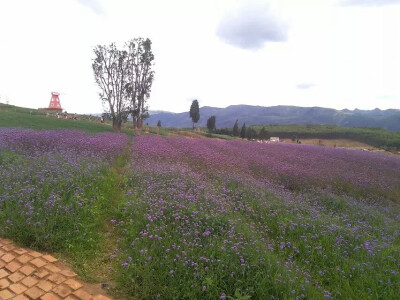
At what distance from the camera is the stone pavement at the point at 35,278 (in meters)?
3.13

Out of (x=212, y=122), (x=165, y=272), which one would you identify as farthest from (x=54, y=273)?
(x=212, y=122)

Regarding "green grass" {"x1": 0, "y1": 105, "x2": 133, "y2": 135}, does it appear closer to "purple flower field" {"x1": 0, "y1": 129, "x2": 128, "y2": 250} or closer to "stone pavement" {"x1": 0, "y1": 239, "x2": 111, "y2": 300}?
"purple flower field" {"x1": 0, "y1": 129, "x2": 128, "y2": 250}

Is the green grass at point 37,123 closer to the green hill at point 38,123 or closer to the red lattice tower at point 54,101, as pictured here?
the green hill at point 38,123

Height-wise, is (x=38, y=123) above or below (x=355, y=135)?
above

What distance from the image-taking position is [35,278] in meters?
3.40

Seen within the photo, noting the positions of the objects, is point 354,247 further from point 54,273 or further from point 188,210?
point 54,273

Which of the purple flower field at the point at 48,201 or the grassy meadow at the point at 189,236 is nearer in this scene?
the grassy meadow at the point at 189,236

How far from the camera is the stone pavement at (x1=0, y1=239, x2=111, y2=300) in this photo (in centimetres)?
313

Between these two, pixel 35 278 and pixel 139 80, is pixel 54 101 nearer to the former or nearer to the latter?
pixel 139 80

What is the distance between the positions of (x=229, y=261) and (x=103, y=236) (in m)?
2.59

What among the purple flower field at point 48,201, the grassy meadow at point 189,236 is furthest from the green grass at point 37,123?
the grassy meadow at point 189,236

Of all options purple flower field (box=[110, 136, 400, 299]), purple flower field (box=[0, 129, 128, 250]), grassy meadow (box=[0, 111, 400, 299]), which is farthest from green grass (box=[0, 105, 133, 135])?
purple flower field (box=[110, 136, 400, 299])

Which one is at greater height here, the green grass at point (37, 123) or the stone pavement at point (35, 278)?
the green grass at point (37, 123)

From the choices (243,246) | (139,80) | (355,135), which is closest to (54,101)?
(139,80)
